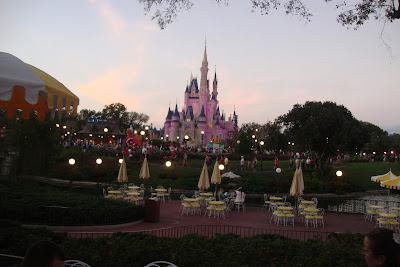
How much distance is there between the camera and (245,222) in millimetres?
15766

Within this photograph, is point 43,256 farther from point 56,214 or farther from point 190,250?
point 56,214

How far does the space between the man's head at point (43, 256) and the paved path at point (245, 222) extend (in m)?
11.3

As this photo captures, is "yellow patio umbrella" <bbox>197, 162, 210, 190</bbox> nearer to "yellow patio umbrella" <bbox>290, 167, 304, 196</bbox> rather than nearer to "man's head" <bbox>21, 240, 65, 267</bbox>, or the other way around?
"yellow patio umbrella" <bbox>290, 167, 304, 196</bbox>

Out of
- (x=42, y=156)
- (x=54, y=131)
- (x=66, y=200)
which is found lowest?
(x=66, y=200)

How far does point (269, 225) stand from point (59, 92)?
11852mm

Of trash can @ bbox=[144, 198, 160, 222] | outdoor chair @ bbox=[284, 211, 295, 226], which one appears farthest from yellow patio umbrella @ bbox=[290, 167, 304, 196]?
trash can @ bbox=[144, 198, 160, 222]

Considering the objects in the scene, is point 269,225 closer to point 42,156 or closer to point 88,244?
point 88,244

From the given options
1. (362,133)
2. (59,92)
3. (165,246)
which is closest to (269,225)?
(165,246)

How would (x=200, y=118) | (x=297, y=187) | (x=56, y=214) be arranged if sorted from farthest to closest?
(x=200, y=118), (x=297, y=187), (x=56, y=214)

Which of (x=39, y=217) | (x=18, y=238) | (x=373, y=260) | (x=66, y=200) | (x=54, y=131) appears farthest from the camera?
(x=54, y=131)

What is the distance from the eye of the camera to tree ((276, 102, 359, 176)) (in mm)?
30797

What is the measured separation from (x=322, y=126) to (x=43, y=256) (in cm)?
3140

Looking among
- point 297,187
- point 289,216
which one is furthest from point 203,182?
point 297,187

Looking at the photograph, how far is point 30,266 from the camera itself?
2.28 meters
